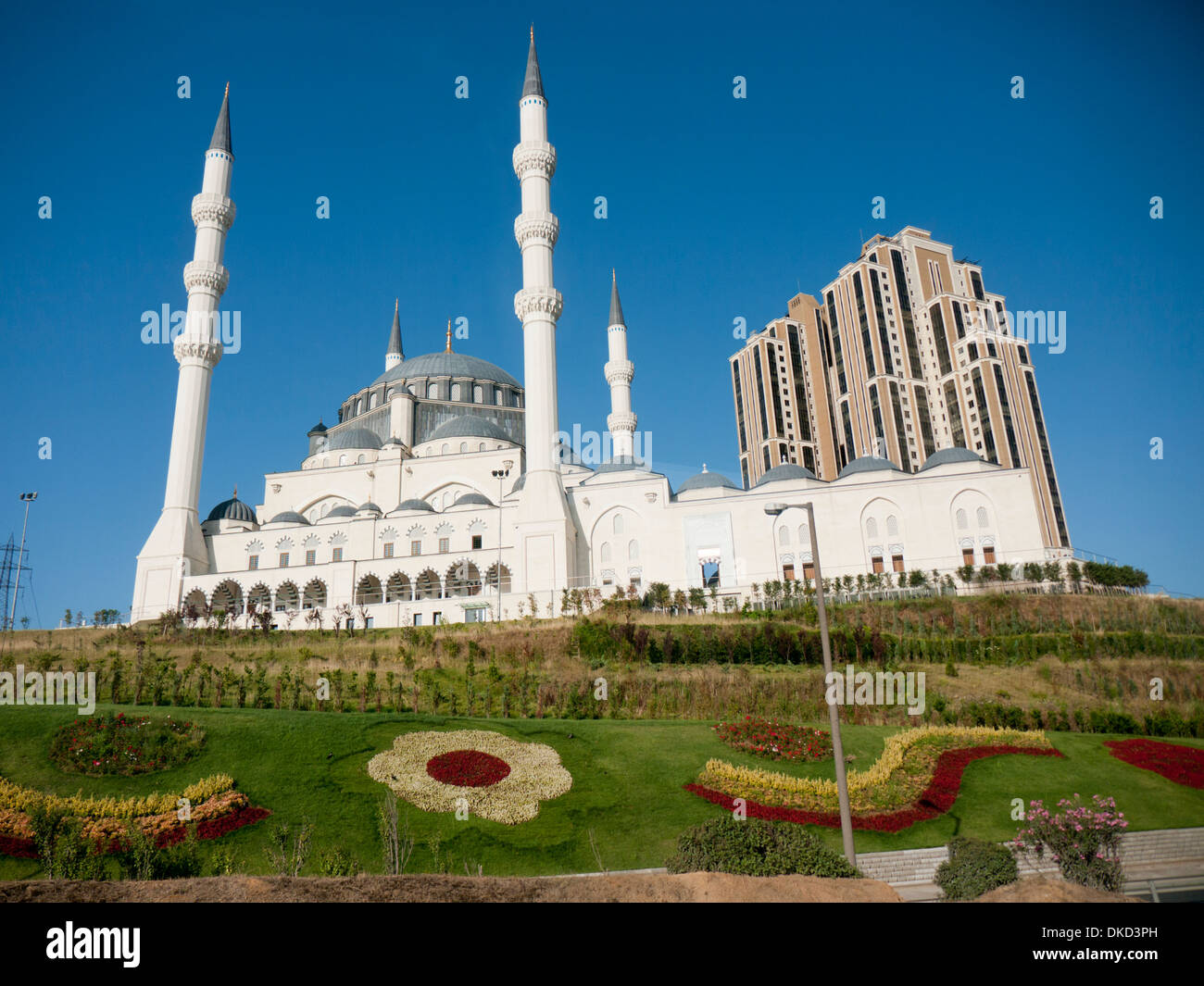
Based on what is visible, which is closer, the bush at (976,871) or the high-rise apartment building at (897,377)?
the bush at (976,871)

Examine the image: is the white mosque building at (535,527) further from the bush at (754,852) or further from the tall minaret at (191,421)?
the bush at (754,852)

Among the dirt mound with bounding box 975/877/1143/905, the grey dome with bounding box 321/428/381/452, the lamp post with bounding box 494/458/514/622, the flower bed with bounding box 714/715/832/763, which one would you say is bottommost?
the flower bed with bounding box 714/715/832/763

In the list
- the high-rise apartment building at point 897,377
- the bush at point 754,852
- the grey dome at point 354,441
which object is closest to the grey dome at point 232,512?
the grey dome at point 354,441

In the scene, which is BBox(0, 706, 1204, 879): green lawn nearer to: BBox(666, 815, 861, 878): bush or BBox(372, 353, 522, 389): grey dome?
BBox(666, 815, 861, 878): bush

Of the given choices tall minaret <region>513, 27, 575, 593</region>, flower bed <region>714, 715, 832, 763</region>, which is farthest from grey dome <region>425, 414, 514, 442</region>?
flower bed <region>714, 715, 832, 763</region>

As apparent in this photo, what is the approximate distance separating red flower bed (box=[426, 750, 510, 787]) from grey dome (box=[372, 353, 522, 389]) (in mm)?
41501

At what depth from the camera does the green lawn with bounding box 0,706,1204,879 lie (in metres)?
12.2

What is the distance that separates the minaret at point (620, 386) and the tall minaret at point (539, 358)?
7541 mm

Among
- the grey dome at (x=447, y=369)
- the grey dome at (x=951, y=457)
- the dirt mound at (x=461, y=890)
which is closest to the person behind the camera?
the dirt mound at (x=461, y=890)

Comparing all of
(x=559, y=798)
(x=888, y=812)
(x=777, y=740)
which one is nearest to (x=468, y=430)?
(x=777, y=740)

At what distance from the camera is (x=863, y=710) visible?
66.6 feet

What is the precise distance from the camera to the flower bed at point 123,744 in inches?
519

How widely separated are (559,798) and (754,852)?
6474 mm
